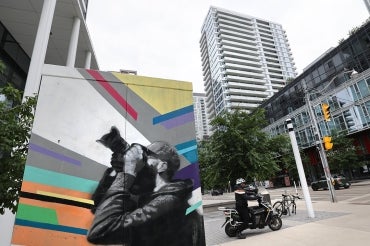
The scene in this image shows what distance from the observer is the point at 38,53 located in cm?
933

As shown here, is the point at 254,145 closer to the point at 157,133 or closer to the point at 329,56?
the point at 157,133

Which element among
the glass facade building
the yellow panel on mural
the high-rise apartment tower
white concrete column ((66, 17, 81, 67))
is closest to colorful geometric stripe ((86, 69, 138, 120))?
the yellow panel on mural

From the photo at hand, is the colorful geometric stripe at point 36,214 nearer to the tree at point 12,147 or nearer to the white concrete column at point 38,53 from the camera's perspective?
the tree at point 12,147

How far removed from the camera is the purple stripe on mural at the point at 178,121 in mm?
3442

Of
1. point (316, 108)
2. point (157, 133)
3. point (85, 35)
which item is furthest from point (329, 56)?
point (157, 133)

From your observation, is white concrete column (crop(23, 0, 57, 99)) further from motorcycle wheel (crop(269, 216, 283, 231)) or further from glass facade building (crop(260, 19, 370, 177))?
glass facade building (crop(260, 19, 370, 177))

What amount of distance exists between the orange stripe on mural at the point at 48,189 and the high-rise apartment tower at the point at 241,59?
9521 cm

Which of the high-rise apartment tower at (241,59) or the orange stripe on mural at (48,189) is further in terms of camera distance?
the high-rise apartment tower at (241,59)

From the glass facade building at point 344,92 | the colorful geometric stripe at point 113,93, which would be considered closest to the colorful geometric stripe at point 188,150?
the colorful geometric stripe at point 113,93

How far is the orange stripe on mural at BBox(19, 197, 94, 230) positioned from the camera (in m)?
2.72

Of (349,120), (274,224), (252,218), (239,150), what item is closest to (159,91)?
(252,218)

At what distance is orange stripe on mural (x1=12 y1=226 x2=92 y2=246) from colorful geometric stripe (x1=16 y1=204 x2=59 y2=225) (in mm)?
97

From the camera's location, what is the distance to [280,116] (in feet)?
173

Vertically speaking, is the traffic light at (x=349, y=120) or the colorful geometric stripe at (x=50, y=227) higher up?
the traffic light at (x=349, y=120)
